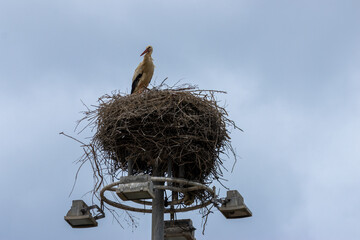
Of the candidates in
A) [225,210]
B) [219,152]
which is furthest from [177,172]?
[225,210]

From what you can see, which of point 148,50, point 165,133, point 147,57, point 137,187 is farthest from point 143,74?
point 137,187

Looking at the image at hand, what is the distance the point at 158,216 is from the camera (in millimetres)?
7223

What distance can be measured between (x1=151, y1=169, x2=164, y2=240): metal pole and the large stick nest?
0.34 metres

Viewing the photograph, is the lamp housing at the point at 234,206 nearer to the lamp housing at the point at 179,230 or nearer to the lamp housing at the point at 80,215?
the lamp housing at the point at 179,230

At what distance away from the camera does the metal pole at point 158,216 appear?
699 cm

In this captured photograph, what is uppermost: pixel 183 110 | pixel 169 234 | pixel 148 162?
pixel 183 110

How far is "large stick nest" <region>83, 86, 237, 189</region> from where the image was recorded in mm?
7477

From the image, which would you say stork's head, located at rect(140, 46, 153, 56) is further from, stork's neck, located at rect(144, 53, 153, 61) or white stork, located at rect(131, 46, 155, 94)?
white stork, located at rect(131, 46, 155, 94)

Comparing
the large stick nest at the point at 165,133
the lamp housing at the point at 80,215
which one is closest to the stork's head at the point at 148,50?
the large stick nest at the point at 165,133

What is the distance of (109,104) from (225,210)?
224cm

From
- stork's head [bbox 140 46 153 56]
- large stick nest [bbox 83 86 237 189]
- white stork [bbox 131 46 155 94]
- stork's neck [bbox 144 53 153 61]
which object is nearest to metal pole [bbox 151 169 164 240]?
large stick nest [bbox 83 86 237 189]

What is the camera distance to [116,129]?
25.0 feet

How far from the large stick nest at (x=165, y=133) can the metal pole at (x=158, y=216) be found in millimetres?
337

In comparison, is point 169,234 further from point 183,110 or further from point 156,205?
point 183,110
